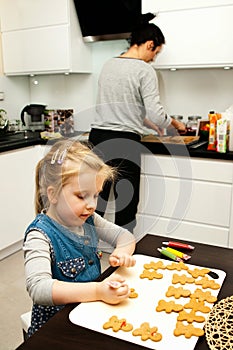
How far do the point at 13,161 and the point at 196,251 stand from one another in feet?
5.27

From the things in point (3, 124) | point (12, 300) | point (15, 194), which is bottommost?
point (12, 300)

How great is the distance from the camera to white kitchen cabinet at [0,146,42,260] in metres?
2.32

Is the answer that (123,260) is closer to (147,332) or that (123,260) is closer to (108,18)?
(147,332)

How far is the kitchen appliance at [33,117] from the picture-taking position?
2863 millimetres

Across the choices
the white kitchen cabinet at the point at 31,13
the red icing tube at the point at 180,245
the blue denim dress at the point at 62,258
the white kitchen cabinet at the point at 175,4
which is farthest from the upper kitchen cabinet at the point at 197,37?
the blue denim dress at the point at 62,258

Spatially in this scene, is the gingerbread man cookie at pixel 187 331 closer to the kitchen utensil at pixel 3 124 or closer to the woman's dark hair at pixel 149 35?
the woman's dark hair at pixel 149 35

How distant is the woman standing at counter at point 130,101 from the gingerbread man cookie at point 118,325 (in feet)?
4.28

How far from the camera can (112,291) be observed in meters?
0.76

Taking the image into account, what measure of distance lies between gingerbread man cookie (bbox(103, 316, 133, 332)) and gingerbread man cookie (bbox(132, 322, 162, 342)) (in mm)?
17

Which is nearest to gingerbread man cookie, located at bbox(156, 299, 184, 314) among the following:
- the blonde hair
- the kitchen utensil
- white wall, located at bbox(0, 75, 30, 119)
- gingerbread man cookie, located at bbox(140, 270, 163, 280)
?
gingerbread man cookie, located at bbox(140, 270, 163, 280)

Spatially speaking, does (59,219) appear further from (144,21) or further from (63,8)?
(63,8)

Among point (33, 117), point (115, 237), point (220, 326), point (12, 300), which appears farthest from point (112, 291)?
point (33, 117)

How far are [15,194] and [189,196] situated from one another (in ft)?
3.65

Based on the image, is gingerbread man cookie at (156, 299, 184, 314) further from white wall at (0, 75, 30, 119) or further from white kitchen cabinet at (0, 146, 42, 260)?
white wall at (0, 75, 30, 119)
